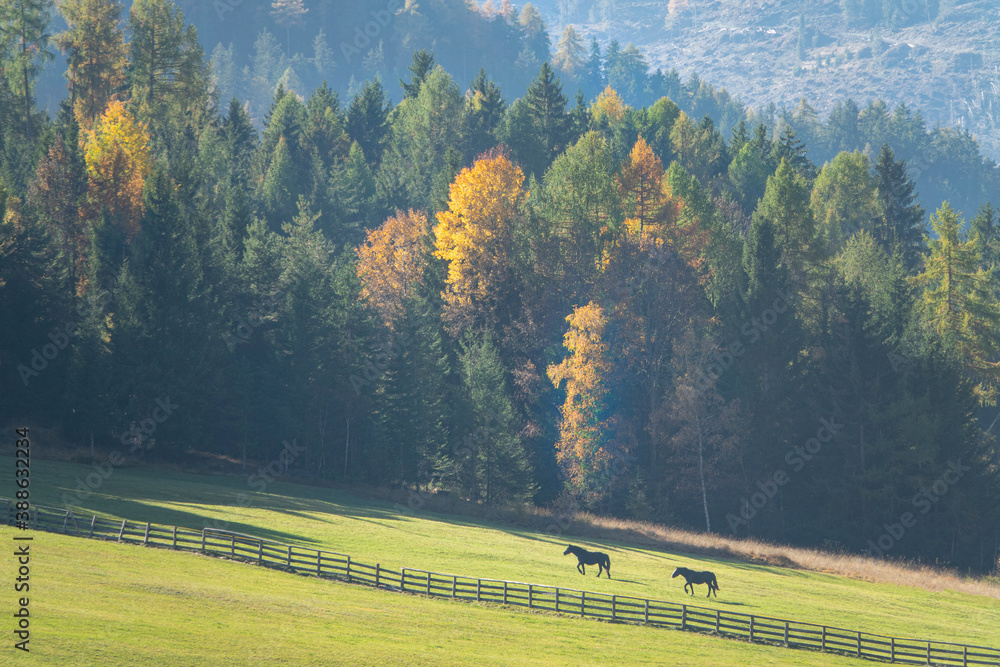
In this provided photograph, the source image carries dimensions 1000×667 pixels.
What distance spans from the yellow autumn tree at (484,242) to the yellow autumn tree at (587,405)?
8.70 metres

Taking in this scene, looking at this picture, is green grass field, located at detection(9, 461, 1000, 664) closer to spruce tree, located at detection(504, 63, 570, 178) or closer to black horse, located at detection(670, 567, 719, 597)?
black horse, located at detection(670, 567, 719, 597)

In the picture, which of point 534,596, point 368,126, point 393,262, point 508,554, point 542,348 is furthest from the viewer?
point 368,126

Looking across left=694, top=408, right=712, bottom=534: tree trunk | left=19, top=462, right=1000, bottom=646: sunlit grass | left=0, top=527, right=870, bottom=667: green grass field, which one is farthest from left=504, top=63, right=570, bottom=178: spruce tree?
left=0, top=527, right=870, bottom=667: green grass field

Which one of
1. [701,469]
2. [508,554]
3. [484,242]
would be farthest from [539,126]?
[508,554]

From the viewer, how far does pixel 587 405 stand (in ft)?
235

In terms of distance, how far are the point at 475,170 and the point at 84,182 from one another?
3242 centimetres

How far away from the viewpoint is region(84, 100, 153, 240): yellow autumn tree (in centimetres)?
7844

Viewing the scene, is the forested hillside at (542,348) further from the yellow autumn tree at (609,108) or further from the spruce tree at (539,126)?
the yellow autumn tree at (609,108)

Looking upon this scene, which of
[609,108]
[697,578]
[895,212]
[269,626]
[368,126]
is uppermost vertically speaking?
[609,108]

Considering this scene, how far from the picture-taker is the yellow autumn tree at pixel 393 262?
85812mm

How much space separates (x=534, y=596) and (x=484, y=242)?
42.8 meters

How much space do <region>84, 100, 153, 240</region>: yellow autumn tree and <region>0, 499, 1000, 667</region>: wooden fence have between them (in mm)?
40395

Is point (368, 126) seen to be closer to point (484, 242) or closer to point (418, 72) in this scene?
point (418, 72)

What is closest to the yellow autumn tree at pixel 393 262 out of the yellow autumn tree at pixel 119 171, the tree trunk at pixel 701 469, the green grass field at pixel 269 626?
the yellow autumn tree at pixel 119 171
